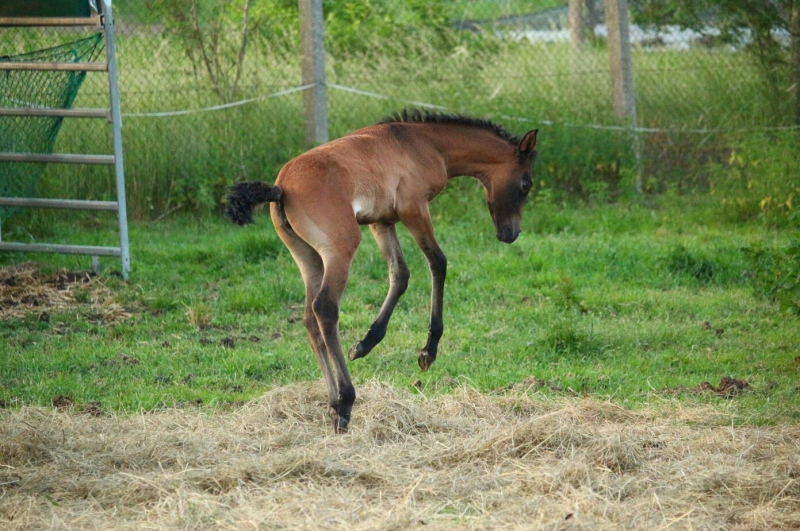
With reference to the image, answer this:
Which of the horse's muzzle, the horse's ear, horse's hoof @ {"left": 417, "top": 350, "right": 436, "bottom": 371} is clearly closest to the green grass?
horse's hoof @ {"left": 417, "top": 350, "right": 436, "bottom": 371}

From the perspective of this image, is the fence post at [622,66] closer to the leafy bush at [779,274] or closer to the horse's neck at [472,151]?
the leafy bush at [779,274]

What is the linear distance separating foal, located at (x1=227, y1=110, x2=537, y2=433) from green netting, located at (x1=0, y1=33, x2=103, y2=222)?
13.4 ft

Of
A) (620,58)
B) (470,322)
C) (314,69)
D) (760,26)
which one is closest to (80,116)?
(314,69)

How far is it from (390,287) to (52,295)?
3.63 metres

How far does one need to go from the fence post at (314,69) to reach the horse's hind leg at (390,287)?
4.76 metres

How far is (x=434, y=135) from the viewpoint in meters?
6.30

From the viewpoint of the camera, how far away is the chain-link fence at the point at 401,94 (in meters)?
11.0

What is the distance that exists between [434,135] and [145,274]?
149 inches

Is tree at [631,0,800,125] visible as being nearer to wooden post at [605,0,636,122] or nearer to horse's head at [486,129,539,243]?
wooden post at [605,0,636,122]

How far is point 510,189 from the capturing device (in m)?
6.38

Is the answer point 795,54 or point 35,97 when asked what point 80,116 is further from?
point 795,54

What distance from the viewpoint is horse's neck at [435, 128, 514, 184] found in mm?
6328

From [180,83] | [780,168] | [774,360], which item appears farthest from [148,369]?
[780,168]

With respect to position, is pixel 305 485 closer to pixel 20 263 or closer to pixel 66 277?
pixel 66 277
